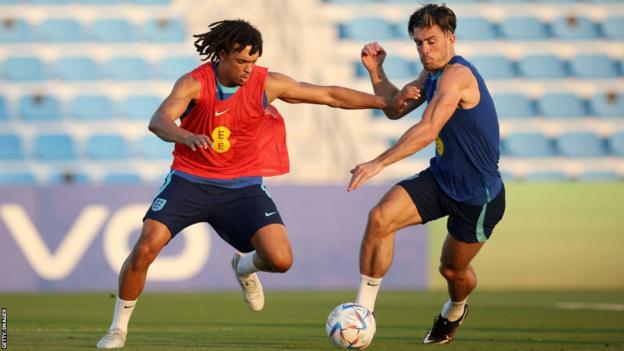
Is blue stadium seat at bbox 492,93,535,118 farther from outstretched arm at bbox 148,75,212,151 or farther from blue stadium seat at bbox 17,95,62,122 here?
outstretched arm at bbox 148,75,212,151

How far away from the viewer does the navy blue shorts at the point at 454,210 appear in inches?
337

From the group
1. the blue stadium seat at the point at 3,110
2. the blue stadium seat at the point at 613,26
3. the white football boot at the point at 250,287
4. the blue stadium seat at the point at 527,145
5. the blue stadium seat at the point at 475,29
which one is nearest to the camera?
the white football boot at the point at 250,287

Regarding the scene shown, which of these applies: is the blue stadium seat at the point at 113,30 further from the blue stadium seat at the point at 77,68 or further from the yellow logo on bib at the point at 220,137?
the yellow logo on bib at the point at 220,137

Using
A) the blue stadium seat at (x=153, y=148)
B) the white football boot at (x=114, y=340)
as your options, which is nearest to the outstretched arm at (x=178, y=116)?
the white football boot at (x=114, y=340)

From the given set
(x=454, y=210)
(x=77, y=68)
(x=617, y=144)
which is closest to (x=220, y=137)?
(x=454, y=210)

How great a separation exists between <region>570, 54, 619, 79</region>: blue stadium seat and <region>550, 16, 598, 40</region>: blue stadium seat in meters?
0.55

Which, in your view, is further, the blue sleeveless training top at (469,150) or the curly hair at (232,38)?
the blue sleeveless training top at (469,150)

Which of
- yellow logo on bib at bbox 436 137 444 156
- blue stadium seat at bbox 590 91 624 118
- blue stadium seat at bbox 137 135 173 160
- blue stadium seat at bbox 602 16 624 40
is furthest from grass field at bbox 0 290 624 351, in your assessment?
blue stadium seat at bbox 602 16 624 40

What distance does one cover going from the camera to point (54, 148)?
20.7 metres

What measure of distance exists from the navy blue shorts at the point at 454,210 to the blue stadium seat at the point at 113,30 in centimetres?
1432

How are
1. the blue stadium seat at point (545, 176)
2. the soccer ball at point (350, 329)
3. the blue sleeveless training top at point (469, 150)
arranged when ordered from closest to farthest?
the soccer ball at point (350, 329) < the blue sleeveless training top at point (469, 150) < the blue stadium seat at point (545, 176)

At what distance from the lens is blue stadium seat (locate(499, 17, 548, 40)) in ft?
A: 76.3

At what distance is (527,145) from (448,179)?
1376 cm

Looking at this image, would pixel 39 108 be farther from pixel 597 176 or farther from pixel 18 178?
pixel 597 176
